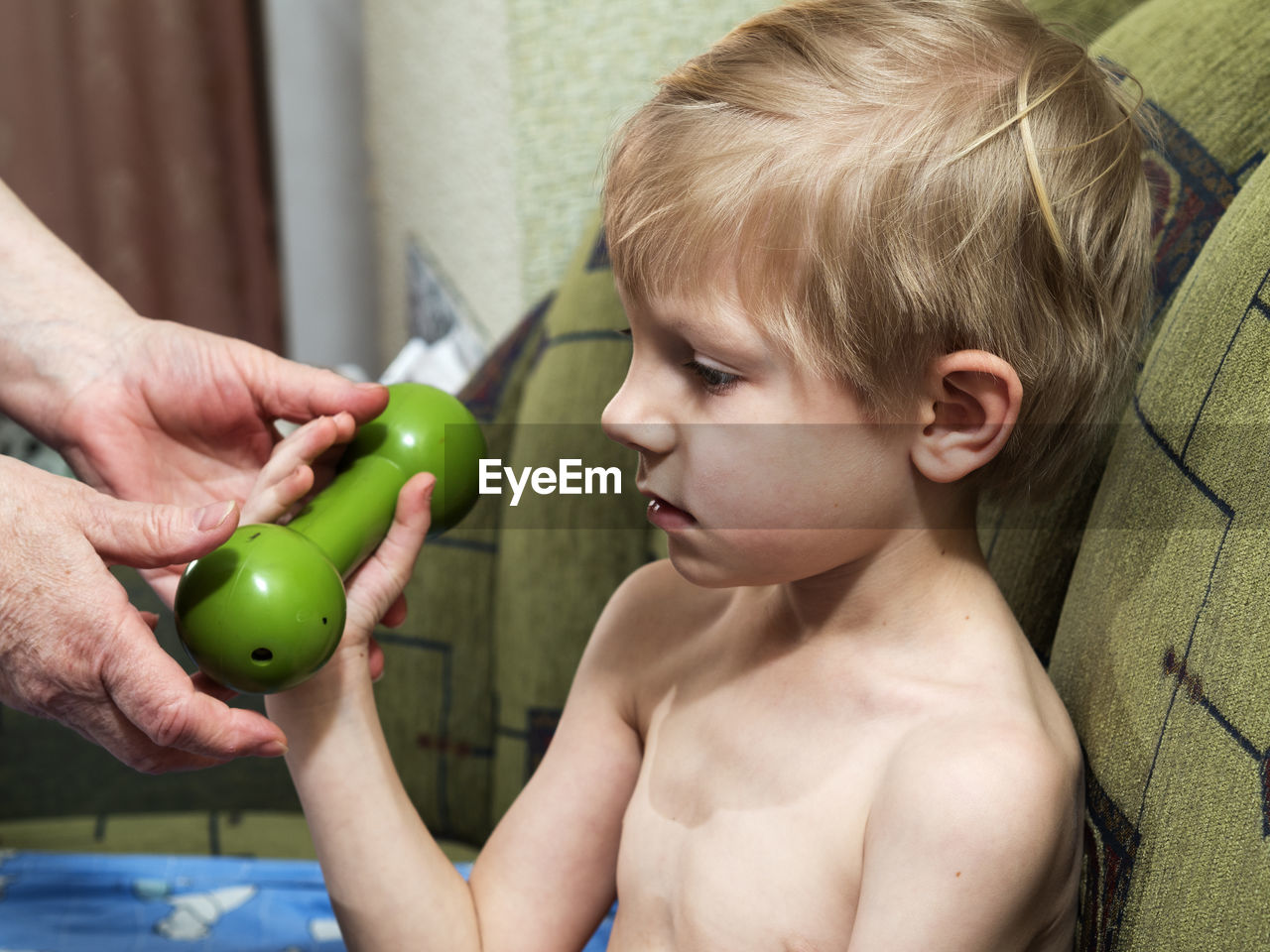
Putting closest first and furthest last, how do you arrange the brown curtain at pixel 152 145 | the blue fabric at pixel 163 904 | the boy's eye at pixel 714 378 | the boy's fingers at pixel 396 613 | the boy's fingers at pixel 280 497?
the boy's eye at pixel 714 378 < the boy's fingers at pixel 280 497 < the boy's fingers at pixel 396 613 < the blue fabric at pixel 163 904 < the brown curtain at pixel 152 145

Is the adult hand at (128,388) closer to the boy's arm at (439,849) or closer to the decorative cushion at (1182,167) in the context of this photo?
the boy's arm at (439,849)

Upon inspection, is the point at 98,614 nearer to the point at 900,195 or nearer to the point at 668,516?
the point at 668,516

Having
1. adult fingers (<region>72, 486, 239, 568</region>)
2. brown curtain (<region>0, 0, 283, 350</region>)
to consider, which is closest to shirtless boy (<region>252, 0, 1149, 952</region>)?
adult fingers (<region>72, 486, 239, 568</region>)

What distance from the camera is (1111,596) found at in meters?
0.68

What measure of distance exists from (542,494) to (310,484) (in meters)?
0.45

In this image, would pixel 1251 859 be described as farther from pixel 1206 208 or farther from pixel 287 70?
pixel 287 70

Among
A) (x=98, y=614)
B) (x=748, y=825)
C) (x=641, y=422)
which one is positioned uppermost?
(x=641, y=422)

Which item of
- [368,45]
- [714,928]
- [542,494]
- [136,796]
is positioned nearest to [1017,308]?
[714,928]

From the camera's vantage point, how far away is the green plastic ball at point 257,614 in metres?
0.62

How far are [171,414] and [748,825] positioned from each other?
56 centimetres

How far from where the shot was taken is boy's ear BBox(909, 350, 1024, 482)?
636mm

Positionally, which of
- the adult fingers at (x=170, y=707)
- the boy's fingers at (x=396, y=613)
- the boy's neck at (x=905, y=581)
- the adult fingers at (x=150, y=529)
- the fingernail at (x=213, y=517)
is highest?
the fingernail at (x=213, y=517)

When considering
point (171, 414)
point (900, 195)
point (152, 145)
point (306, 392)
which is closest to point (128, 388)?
point (171, 414)

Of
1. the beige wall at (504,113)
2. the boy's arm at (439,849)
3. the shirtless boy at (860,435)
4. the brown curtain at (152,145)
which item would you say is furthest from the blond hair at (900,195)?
A: the brown curtain at (152,145)
